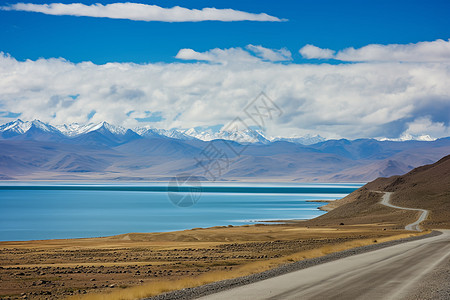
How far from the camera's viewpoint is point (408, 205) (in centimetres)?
9838

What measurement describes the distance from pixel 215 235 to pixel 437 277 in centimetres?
3690

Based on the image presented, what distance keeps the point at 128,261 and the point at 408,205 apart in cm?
7307

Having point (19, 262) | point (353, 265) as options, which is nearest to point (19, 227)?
point (19, 262)

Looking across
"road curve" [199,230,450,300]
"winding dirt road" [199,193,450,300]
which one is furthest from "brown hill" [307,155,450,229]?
"road curve" [199,230,450,300]

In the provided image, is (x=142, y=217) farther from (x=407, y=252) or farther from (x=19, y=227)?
(x=407, y=252)

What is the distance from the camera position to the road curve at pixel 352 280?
18.9 meters

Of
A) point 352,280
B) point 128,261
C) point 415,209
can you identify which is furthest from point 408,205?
point 352,280

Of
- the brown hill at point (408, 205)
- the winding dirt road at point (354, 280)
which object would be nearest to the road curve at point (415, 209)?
the brown hill at point (408, 205)

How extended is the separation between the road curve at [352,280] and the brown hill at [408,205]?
138ft

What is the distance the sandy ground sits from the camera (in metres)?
26.7

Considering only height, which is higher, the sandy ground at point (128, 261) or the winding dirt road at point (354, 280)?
the sandy ground at point (128, 261)

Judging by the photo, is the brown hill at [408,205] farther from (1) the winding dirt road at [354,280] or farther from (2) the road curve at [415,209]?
(1) the winding dirt road at [354,280]

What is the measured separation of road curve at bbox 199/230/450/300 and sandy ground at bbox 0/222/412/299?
5.61 meters

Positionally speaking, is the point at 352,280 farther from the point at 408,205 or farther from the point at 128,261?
the point at 408,205
